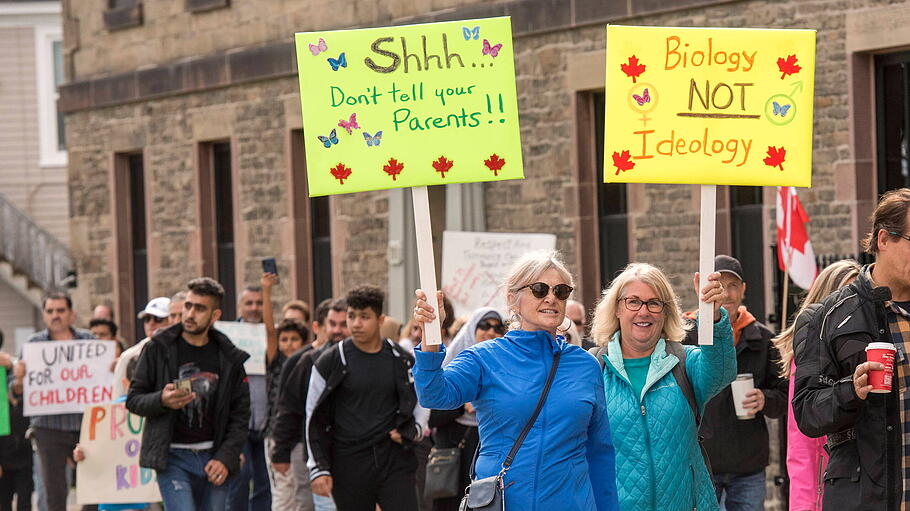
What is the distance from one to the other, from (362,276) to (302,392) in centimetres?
1005

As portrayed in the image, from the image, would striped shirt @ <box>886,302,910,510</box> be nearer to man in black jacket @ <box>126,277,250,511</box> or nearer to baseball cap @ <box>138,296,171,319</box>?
man in black jacket @ <box>126,277,250,511</box>

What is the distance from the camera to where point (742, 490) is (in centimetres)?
A: 937

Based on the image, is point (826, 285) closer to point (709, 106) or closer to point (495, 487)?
point (709, 106)

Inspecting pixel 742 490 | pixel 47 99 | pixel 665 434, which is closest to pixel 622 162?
pixel 665 434

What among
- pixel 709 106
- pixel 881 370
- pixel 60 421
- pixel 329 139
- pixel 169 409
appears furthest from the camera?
pixel 60 421

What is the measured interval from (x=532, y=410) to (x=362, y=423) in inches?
162

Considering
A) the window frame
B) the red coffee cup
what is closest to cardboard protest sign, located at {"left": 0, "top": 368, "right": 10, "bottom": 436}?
the red coffee cup

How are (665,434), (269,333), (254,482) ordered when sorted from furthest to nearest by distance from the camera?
(269,333) → (254,482) → (665,434)

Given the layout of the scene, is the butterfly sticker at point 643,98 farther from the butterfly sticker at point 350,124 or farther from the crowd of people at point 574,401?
the butterfly sticker at point 350,124

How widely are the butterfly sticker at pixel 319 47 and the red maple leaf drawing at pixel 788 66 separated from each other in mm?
1897

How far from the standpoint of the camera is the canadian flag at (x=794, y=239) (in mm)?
11820

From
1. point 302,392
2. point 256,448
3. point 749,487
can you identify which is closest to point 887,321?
point 749,487

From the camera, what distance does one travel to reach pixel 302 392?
1088 centimetres

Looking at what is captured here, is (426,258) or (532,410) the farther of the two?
(426,258)
